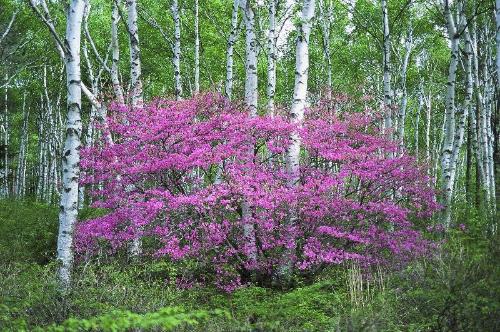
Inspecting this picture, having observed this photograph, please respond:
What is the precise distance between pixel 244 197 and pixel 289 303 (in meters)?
1.87

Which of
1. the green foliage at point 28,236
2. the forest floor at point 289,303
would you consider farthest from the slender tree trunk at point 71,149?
the green foliage at point 28,236

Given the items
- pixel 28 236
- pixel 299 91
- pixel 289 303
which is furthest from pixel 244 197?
pixel 28 236

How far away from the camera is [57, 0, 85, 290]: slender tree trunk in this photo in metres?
7.21

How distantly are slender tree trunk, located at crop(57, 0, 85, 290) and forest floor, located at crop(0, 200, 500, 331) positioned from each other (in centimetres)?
58

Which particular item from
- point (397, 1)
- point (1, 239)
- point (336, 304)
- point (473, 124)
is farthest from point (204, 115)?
point (397, 1)

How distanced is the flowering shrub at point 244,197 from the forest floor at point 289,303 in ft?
2.05

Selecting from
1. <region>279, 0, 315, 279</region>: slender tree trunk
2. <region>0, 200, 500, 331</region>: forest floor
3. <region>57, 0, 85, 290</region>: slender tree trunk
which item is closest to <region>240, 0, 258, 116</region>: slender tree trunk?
<region>279, 0, 315, 279</region>: slender tree trunk

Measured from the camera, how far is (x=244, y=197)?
7590 mm

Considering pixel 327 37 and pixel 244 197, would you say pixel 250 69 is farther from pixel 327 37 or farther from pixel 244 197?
pixel 327 37

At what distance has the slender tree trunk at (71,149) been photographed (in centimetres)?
721

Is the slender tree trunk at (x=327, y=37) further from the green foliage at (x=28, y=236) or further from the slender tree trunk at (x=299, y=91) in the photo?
the green foliage at (x=28, y=236)

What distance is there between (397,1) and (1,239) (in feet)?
54.9

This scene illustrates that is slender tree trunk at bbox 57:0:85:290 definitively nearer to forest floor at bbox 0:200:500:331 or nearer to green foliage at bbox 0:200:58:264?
forest floor at bbox 0:200:500:331

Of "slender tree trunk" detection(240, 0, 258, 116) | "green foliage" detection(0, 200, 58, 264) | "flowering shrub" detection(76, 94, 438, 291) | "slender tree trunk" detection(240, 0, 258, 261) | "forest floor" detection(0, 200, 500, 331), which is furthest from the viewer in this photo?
"green foliage" detection(0, 200, 58, 264)
